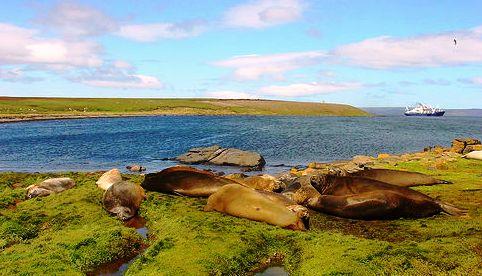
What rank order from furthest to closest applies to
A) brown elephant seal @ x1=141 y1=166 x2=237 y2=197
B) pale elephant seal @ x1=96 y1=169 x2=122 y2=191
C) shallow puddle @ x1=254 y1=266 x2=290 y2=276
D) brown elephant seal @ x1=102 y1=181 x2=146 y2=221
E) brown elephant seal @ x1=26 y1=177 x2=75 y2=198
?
pale elephant seal @ x1=96 y1=169 x2=122 y2=191 < brown elephant seal @ x1=26 y1=177 x2=75 y2=198 < brown elephant seal @ x1=141 y1=166 x2=237 y2=197 < brown elephant seal @ x1=102 y1=181 x2=146 y2=221 < shallow puddle @ x1=254 y1=266 x2=290 y2=276

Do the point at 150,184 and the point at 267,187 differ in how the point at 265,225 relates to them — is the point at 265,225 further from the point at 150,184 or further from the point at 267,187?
the point at 150,184

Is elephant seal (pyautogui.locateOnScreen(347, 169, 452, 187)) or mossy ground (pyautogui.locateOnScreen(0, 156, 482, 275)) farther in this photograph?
elephant seal (pyautogui.locateOnScreen(347, 169, 452, 187))

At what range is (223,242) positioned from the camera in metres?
15.8

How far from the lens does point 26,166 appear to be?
49.0 meters

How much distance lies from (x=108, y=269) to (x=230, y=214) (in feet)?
21.7

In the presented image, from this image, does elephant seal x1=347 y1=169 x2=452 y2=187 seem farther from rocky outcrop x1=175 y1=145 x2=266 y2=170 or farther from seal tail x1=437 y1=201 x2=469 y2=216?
rocky outcrop x1=175 y1=145 x2=266 y2=170

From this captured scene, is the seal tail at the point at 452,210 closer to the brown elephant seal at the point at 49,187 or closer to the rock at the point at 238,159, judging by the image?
the brown elephant seal at the point at 49,187

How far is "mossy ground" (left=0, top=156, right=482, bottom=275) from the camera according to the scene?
13.6 meters

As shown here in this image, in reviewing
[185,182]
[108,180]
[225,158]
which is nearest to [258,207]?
[185,182]

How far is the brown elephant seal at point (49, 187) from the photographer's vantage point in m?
24.7

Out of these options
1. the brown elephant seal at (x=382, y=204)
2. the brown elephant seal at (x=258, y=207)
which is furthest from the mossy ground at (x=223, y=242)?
the brown elephant seal at (x=258, y=207)

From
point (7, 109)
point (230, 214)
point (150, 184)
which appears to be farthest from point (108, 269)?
point (7, 109)

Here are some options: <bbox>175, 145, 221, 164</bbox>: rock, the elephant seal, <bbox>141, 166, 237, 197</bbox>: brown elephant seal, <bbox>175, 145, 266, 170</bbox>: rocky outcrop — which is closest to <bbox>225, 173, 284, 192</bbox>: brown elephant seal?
<bbox>141, 166, 237, 197</bbox>: brown elephant seal

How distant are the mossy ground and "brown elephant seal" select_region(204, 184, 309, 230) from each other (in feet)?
2.21
